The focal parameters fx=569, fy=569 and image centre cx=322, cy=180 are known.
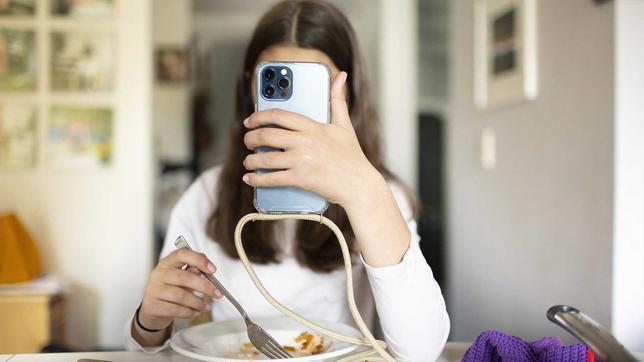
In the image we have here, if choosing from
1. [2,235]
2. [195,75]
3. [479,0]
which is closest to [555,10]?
[479,0]

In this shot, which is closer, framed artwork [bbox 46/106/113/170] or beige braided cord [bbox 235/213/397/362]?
beige braided cord [bbox 235/213/397/362]

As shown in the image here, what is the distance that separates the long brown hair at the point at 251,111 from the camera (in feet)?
2.95

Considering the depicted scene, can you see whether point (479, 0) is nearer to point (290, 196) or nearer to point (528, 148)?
point (528, 148)

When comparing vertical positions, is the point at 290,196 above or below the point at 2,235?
above

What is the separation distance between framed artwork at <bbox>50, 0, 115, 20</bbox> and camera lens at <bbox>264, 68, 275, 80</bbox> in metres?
1.51

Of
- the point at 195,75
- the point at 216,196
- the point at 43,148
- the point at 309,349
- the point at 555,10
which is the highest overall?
the point at 195,75

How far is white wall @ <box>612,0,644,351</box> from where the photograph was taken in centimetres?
88

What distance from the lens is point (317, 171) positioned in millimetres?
512

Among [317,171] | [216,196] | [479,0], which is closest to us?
[317,171]

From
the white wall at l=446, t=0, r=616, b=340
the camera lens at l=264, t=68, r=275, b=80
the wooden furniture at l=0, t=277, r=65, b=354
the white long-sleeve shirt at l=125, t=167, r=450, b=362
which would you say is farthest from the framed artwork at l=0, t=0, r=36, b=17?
the camera lens at l=264, t=68, r=275, b=80

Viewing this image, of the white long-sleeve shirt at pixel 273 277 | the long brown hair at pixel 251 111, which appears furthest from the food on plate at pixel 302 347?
the long brown hair at pixel 251 111

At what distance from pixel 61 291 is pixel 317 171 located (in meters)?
1.53

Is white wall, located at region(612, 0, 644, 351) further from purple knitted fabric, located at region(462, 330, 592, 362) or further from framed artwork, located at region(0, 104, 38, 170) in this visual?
framed artwork, located at region(0, 104, 38, 170)

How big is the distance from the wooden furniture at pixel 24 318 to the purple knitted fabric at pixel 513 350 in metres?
1.42
